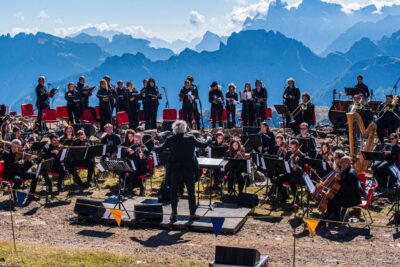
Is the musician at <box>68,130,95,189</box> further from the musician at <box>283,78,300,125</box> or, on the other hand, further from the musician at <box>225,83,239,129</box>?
the musician at <box>225,83,239,129</box>

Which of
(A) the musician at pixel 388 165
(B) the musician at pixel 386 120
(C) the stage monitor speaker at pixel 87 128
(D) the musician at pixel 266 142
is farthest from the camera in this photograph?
(C) the stage monitor speaker at pixel 87 128

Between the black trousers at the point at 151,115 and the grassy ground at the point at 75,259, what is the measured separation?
520 inches

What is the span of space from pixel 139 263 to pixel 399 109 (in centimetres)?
1294

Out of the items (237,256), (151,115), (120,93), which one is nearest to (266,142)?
(151,115)

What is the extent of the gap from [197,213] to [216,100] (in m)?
9.81

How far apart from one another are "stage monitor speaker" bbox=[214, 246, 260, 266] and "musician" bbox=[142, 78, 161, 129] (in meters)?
15.0

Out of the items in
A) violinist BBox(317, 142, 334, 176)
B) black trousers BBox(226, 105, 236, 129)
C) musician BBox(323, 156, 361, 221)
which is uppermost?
black trousers BBox(226, 105, 236, 129)

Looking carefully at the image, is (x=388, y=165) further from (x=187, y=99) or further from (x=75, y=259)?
(x=187, y=99)

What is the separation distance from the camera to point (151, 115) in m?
24.7

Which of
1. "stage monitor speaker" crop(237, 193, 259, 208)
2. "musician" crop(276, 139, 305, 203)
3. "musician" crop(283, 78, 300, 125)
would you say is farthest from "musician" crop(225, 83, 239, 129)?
"stage monitor speaker" crop(237, 193, 259, 208)

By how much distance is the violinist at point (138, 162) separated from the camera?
16.3 m

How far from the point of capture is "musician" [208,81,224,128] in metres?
23.2

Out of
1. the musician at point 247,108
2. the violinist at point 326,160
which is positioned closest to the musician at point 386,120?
the musician at point 247,108

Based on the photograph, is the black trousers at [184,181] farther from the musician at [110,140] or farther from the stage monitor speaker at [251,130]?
the stage monitor speaker at [251,130]
